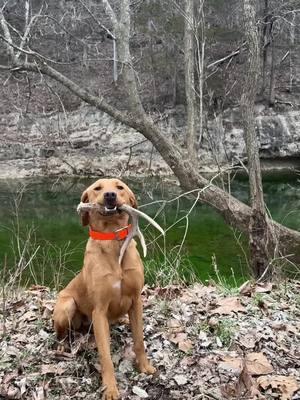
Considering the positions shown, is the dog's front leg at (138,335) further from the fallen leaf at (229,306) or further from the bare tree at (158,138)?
the bare tree at (158,138)

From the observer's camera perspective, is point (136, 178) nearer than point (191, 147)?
No

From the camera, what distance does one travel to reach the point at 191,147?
10617 mm

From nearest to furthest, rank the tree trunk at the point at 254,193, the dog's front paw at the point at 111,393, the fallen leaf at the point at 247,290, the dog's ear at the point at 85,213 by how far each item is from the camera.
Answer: the dog's front paw at the point at 111,393
the dog's ear at the point at 85,213
the fallen leaf at the point at 247,290
the tree trunk at the point at 254,193

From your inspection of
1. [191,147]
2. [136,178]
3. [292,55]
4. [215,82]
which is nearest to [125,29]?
[191,147]

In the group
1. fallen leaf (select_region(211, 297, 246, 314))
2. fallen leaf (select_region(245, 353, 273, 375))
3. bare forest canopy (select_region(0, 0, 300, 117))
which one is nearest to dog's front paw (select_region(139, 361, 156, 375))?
fallen leaf (select_region(245, 353, 273, 375))

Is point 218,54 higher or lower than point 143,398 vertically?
higher

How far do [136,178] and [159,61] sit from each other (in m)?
11.9

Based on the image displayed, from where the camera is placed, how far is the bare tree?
27.1 feet

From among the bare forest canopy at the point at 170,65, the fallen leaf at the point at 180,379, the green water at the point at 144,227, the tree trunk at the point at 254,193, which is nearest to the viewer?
the fallen leaf at the point at 180,379

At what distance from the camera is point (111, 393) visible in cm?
364

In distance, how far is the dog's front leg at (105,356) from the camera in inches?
144

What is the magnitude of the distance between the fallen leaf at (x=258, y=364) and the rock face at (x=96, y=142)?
21154 mm

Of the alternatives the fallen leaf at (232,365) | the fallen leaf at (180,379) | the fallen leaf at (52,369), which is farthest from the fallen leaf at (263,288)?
the fallen leaf at (52,369)

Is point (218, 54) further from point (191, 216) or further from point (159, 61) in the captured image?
point (191, 216)
